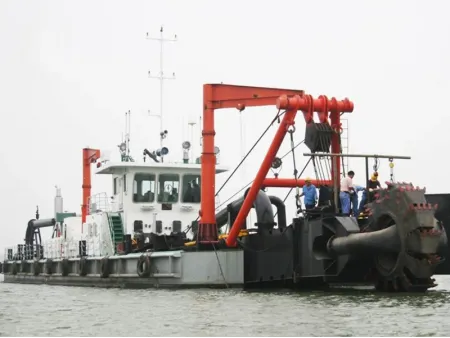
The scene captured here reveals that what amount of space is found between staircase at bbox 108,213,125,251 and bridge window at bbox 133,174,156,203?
0.77 meters

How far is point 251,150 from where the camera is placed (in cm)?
2375

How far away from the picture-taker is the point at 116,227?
28.9 metres

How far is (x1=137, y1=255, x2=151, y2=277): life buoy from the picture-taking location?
24.8m

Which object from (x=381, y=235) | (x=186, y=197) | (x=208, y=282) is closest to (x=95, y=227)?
(x=186, y=197)

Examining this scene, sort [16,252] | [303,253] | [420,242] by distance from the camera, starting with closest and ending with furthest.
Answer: [420,242], [303,253], [16,252]

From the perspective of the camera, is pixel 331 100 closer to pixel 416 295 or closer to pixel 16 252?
pixel 416 295

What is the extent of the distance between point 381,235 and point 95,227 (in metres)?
12.7

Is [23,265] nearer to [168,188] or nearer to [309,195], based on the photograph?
[168,188]

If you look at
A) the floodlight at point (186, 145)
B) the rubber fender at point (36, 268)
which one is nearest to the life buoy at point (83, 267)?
the floodlight at point (186, 145)

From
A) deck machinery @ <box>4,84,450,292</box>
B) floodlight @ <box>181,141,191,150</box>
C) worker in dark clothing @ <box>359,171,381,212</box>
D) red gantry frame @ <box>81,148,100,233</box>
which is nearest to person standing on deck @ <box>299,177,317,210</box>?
deck machinery @ <box>4,84,450,292</box>

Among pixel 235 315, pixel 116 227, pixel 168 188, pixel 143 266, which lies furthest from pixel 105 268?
pixel 235 315

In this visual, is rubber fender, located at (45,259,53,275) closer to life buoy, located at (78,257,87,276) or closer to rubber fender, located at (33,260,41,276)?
rubber fender, located at (33,260,41,276)

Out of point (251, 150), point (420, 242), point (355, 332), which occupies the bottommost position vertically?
point (355, 332)

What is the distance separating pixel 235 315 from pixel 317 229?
5.34 m
